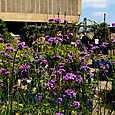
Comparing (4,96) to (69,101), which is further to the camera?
(4,96)

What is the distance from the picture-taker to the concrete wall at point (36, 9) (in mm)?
67062

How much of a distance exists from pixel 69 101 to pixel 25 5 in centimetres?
6552

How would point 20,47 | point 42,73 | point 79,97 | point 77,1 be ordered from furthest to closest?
point 77,1 → point 42,73 → point 79,97 → point 20,47

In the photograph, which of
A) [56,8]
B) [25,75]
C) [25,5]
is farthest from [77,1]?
[25,75]

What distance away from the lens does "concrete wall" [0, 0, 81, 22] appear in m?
67.1

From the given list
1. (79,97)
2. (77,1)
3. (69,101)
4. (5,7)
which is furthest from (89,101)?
(77,1)

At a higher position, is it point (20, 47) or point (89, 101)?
point (20, 47)

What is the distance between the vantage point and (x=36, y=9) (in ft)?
229

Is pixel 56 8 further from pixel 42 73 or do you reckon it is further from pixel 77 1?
pixel 42 73

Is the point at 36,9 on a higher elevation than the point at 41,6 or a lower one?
lower

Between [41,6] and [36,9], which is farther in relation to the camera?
[41,6]

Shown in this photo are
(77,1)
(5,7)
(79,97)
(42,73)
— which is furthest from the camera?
(77,1)

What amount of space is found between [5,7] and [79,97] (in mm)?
63899

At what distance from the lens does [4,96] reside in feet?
12.9
